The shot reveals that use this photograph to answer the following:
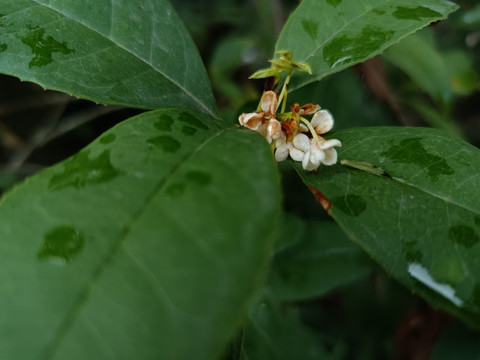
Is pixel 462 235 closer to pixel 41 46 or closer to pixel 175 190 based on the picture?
pixel 175 190

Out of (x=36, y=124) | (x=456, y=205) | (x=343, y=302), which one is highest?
(x=456, y=205)

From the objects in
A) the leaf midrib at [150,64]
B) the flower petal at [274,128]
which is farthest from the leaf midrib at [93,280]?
the leaf midrib at [150,64]

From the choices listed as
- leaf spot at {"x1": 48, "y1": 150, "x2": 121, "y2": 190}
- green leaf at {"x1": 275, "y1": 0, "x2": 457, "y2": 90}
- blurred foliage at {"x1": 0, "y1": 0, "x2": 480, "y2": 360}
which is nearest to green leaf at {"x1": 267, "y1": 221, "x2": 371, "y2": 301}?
blurred foliage at {"x1": 0, "y1": 0, "x2": 480, "y2": 360}

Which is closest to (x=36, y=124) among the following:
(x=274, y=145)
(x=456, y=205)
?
(x=274, y=145)

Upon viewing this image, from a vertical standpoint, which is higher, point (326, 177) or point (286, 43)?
point (286, 43)

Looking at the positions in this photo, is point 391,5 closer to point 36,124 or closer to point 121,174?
Answer: point 121,174
